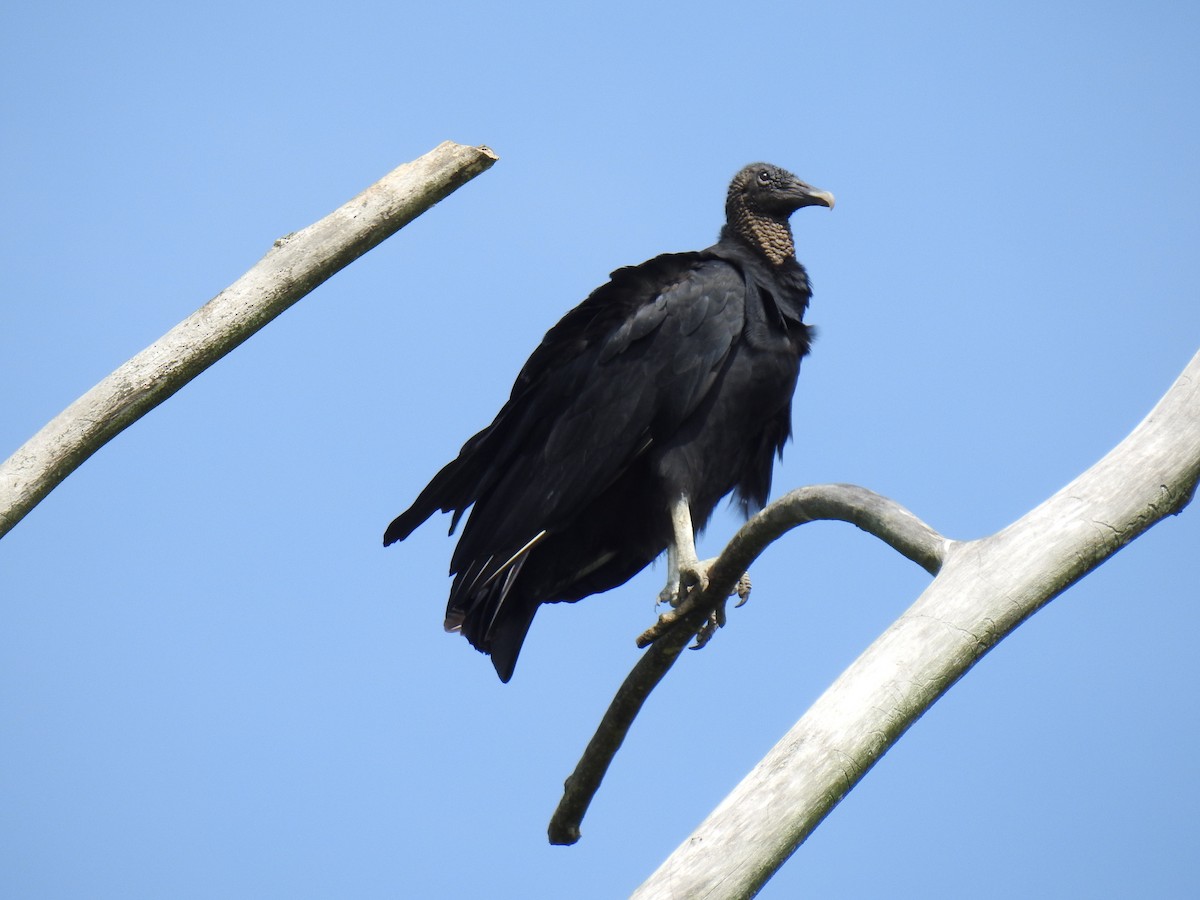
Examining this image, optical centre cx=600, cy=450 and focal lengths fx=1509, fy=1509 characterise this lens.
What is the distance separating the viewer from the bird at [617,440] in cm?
408

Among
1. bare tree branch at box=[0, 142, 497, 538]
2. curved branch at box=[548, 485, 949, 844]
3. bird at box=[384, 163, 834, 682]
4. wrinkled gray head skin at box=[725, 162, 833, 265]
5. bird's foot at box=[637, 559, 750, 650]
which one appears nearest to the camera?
curved branch at box=[548, 485, 949, 844]

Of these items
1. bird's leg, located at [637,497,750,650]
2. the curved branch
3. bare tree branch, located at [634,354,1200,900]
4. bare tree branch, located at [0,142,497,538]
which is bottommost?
bare tree branch, located at [634,354,1200,900]

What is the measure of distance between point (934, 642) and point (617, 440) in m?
1.72

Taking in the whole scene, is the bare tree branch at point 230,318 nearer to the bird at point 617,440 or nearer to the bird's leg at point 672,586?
the bird at point 617,440

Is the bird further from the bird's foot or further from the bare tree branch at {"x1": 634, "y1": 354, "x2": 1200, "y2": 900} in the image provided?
the bare tree branch at {"x1": 634, "y1": 354, "x2": 1200, "y2": 900}

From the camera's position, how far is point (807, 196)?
4.82m

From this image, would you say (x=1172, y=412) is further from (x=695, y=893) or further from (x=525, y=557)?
(x=525, y=557)

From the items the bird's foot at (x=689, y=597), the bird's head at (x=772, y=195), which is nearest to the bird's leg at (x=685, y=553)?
the bird's foot at (x=689, y=597)

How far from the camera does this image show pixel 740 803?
2.35 meters

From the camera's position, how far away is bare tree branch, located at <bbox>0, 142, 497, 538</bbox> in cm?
294

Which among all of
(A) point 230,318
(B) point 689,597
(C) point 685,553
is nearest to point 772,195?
(C) point 685,553

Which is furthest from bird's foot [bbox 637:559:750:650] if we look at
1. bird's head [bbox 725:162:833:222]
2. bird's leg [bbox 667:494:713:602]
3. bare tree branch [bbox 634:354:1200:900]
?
bird's head [bbox 725:162:833:222]

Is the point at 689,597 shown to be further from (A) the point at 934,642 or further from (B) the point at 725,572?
(A) the point at 934,642

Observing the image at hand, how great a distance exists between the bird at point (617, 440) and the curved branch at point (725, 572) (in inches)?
16.8
